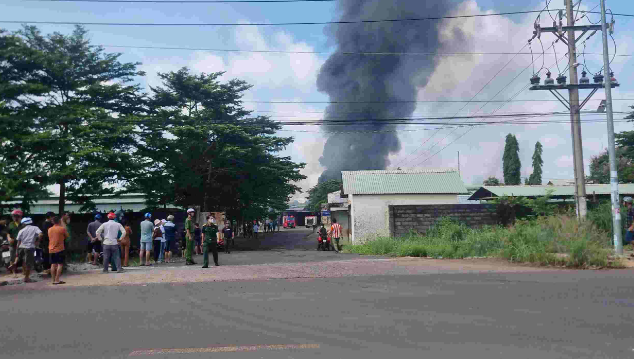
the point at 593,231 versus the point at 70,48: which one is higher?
the point at 70,48

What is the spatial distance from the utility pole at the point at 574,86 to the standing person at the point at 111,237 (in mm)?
15499

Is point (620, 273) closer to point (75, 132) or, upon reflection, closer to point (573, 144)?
point (573, 144)

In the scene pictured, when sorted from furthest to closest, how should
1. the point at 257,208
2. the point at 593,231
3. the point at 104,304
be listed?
the point at 257,208 → the point at 593,231 → the point at 104,304

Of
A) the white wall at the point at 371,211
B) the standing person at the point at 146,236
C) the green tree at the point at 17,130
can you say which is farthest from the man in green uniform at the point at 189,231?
the white wall at the point at 371,211

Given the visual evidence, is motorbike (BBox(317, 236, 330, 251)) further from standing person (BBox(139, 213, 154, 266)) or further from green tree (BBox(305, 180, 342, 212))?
green tree (BBox(305, 180, 342, 212))

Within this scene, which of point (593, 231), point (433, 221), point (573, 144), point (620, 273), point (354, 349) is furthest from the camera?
point (433, 221)

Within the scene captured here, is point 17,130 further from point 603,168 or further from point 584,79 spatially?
Answer: point 603,168

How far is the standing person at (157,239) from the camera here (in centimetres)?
1705

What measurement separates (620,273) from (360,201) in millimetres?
16175

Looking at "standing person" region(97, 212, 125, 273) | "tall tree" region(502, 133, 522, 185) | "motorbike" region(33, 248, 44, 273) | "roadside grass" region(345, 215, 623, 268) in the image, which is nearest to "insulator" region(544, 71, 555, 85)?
"roadside grass" region(345, 215, 623, 268)

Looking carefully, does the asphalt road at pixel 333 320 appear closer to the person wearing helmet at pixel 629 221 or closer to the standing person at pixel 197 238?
the person wearing helmet at pixel 629 221

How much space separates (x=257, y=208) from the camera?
3903 centimetres

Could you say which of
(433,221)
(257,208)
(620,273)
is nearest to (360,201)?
(433,221)

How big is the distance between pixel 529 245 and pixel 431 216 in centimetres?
812
